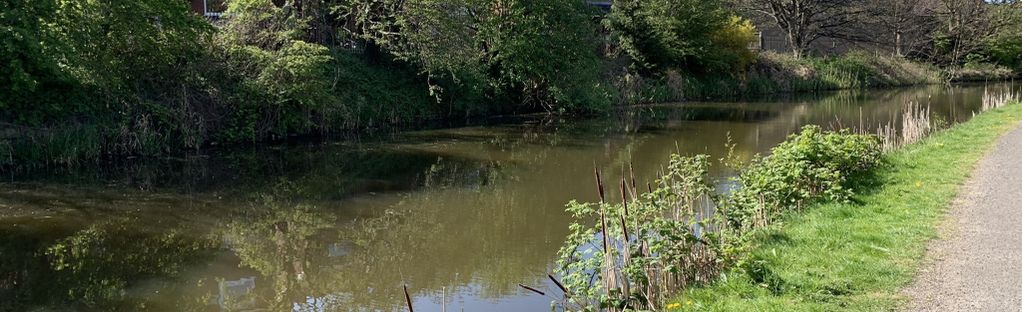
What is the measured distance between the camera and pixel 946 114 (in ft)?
89.7

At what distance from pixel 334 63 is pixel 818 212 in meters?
18.2

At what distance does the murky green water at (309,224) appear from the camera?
8.15 metres

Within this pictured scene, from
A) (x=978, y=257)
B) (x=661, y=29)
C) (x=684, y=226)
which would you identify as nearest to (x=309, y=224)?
(x=684, y=226)

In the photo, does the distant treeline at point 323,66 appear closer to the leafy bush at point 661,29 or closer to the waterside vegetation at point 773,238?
the leafy bush at point 661,29

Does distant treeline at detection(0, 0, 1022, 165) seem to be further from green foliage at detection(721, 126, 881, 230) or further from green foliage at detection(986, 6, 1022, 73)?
green foliage at detection(986, 6, 1022, 73)

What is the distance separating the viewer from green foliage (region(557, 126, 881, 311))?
5.97 m

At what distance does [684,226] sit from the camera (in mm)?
6652

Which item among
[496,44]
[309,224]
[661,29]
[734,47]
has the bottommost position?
[309,224]

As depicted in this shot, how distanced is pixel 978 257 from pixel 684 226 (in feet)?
7.68

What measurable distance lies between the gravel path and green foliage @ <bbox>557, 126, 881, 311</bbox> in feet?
4.27

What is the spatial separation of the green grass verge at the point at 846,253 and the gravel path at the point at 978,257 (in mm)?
147

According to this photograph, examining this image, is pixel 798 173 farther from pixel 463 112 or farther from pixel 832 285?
pixel 463 112

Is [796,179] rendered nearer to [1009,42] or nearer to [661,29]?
[661,29]

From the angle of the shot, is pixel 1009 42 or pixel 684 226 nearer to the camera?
pixel 684 226
